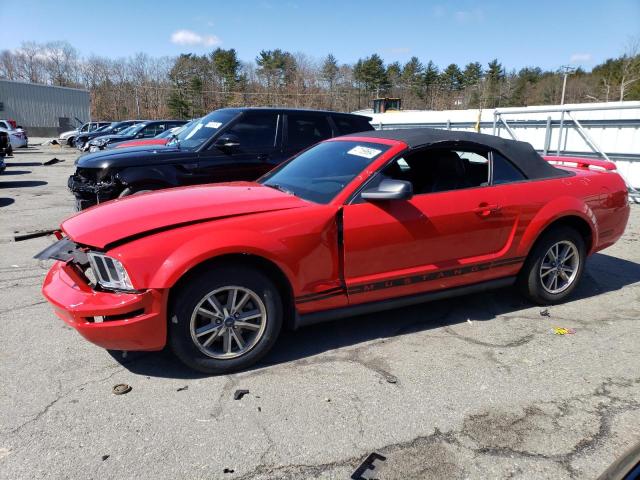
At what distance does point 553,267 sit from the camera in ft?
15.1

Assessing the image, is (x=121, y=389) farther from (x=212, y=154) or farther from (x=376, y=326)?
(x=212, y=154)

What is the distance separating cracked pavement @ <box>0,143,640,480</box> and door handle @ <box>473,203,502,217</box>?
3.24 feet

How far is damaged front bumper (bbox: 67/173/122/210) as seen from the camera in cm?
632

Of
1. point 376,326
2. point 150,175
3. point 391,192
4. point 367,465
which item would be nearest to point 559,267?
point 376,326

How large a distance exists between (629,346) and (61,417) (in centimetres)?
411

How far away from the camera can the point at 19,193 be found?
39.6 feet

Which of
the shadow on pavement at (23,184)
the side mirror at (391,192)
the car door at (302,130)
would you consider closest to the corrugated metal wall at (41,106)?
the shadow on pavement at (23,184)

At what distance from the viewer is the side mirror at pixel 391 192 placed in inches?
136

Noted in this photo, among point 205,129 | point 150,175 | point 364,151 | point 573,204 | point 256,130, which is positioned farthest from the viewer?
point 205,129

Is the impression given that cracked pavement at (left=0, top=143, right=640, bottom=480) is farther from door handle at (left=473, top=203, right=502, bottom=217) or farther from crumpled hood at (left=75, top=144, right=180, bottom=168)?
crumpled hood at (left=75, top=144, right=180, bottom=168)

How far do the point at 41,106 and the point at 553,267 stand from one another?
5391cm

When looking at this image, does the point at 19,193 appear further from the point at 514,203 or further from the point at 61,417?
the point at 514,203

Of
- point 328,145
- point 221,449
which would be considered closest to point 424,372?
point 221,449

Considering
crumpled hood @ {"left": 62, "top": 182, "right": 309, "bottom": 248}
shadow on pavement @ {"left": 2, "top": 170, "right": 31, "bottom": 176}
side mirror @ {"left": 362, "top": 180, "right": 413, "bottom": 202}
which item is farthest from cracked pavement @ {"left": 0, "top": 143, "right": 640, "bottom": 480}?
shadow on pavement @ {"left": 2, "top": 170, "right": 31, "bottom": 176}
